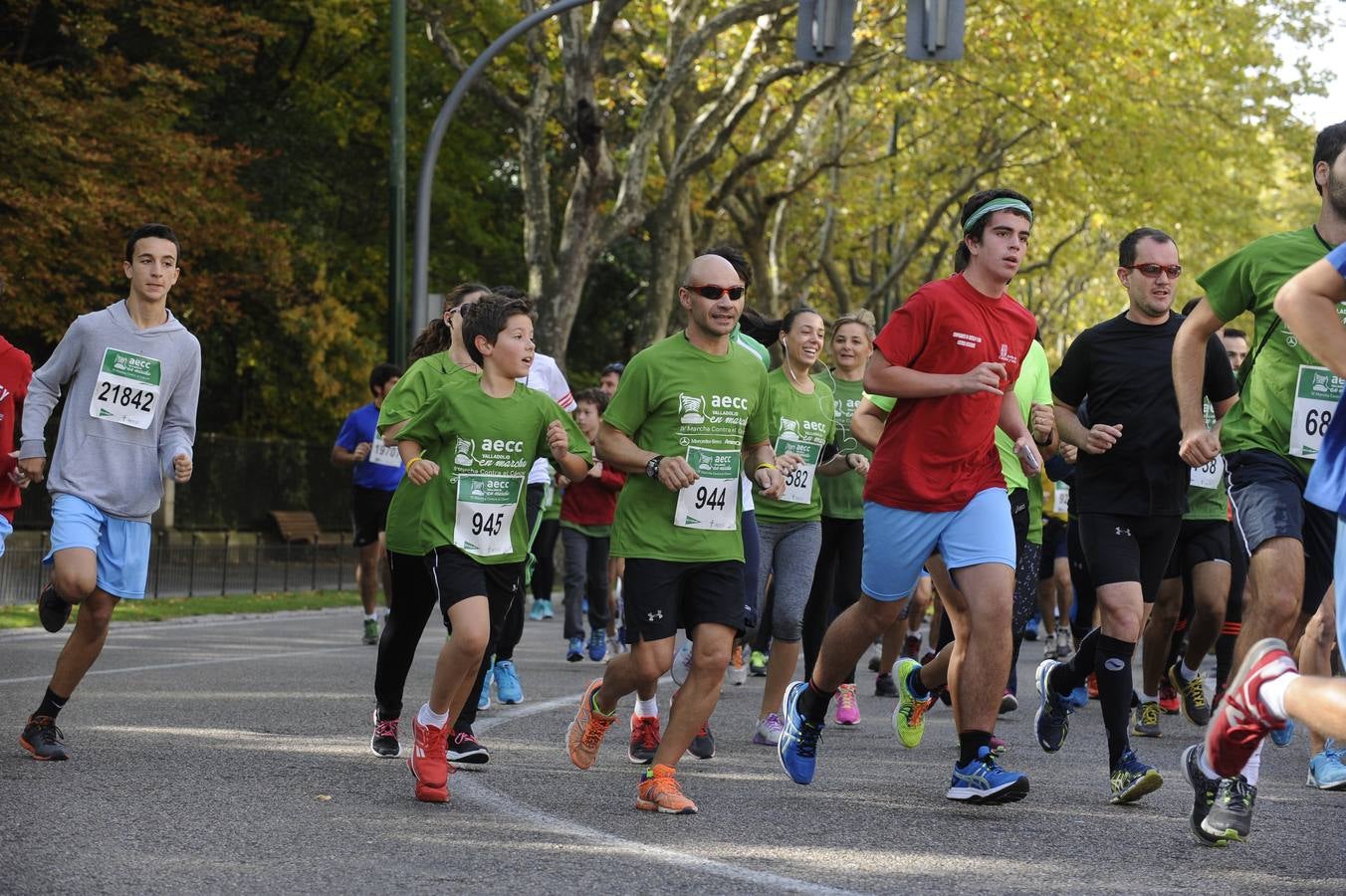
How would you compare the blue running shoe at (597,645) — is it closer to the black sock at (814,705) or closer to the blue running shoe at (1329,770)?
the black sock at (814,705)

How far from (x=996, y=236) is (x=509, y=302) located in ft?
5.90

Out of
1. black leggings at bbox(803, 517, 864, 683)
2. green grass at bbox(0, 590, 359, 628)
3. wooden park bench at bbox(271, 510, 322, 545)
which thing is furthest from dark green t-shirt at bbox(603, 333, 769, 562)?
wooden park bench at bbox(271, 510, 322, 545)

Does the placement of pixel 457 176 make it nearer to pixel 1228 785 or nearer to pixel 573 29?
pixel 573 29

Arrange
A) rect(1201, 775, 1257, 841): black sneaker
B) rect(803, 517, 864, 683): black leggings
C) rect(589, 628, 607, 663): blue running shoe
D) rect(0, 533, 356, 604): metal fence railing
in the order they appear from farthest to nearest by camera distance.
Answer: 1. rect(0, 533, 356, 604): metal fence railing
2. rect(589, 628, 607, 663): blue running shoe
3. rect(803, 517, 864, 683): black leggings
4. rect(1201, 775, 1257, 841): black sneaker

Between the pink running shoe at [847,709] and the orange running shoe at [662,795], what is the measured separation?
3.29 m

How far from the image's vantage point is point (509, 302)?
7586 mm

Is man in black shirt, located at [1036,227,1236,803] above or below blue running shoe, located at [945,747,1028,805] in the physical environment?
above

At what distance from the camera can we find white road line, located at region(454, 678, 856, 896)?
18.2 ft

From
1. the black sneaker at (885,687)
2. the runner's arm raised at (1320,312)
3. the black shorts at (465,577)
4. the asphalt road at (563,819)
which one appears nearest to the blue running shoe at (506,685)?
the asphalt road at (563,819)

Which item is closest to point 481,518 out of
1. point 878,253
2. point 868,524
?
point 868,524

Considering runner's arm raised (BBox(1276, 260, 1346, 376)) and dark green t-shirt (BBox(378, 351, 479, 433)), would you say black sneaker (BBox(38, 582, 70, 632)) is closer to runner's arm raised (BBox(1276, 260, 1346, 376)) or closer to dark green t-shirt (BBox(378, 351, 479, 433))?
dark green t-shirt (BBox(378, 351, 479, 433))

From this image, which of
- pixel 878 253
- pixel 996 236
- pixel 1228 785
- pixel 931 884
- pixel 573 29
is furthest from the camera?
pixel 878 253

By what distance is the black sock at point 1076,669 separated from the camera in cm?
795

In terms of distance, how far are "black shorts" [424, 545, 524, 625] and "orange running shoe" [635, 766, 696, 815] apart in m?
0.91
